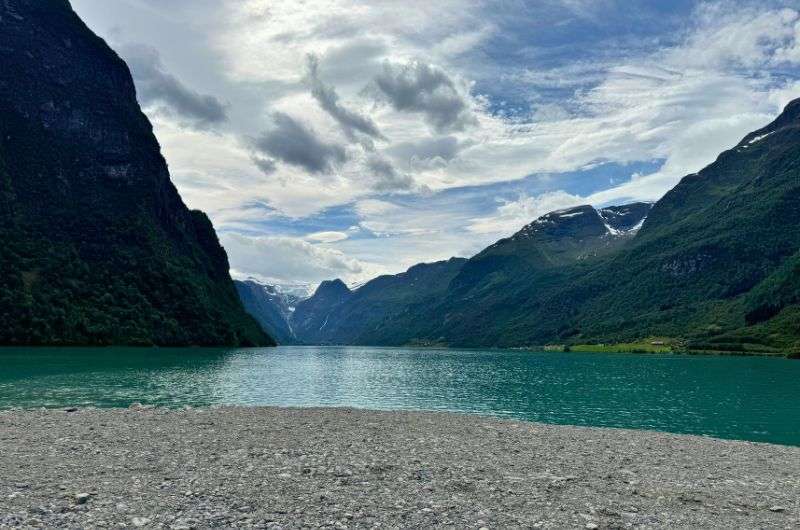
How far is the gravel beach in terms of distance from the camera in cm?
1817

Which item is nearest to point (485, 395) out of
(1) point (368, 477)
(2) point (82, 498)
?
(1) point (368, 477)

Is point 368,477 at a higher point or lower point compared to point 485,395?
higher

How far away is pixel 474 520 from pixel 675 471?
15.8 meters

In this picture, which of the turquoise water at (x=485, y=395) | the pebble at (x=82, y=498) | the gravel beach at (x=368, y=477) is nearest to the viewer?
the gravel beach at (x=368, y=477)

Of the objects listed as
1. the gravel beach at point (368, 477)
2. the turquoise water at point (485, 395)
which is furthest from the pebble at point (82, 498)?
the turquoise water at point (485, 395)

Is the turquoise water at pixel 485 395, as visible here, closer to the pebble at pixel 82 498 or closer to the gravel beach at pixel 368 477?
the gravel beach at pixel 368 477

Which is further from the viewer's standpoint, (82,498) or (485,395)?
(485,395)

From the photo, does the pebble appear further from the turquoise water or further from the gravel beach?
the turquoise water

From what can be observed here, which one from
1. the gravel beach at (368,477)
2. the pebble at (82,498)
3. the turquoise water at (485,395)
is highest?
the pebble at (82,498)

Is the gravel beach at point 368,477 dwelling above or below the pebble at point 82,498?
below

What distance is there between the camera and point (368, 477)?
2361cm

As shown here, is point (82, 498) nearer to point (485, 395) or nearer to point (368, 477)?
point (368, 477)

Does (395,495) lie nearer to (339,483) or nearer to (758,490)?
(339,483)

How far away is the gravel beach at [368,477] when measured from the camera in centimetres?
1817
